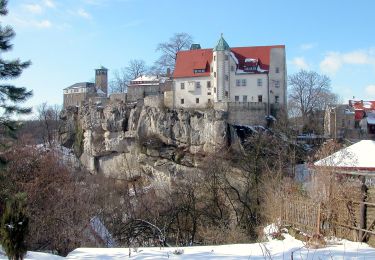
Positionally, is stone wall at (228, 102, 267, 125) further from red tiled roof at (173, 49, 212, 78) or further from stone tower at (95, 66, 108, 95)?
stone tower at (95, 66, 108, 95)

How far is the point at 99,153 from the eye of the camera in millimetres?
45219

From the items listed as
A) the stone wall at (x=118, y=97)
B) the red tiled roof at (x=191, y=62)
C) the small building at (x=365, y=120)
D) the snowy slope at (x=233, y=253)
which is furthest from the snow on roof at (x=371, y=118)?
the snowy slope at (x=233, y=253)

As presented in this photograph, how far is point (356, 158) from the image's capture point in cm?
1262

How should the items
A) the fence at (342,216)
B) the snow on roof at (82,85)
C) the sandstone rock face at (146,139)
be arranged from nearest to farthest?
the fence at (342,216)
the sandstone rock face at (146,139)
the snow on roof at (82,85)

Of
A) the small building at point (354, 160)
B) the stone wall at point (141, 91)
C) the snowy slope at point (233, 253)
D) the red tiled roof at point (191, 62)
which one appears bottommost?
the snowy slope at point (233, 253)

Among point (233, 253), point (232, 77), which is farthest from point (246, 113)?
point (233, 253)

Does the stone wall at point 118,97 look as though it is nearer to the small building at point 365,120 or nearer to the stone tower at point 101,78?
the small building at point 365,120

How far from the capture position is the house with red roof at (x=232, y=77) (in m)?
45.1

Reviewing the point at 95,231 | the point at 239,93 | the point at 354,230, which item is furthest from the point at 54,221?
the point at 239,93

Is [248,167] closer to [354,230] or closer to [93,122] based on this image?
[354,230]

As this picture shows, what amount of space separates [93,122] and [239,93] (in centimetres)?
1441

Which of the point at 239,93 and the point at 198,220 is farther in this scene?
the point at 239,93

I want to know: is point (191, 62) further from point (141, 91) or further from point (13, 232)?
point (13, 232)

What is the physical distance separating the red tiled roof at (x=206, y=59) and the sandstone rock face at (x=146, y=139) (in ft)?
19.6
